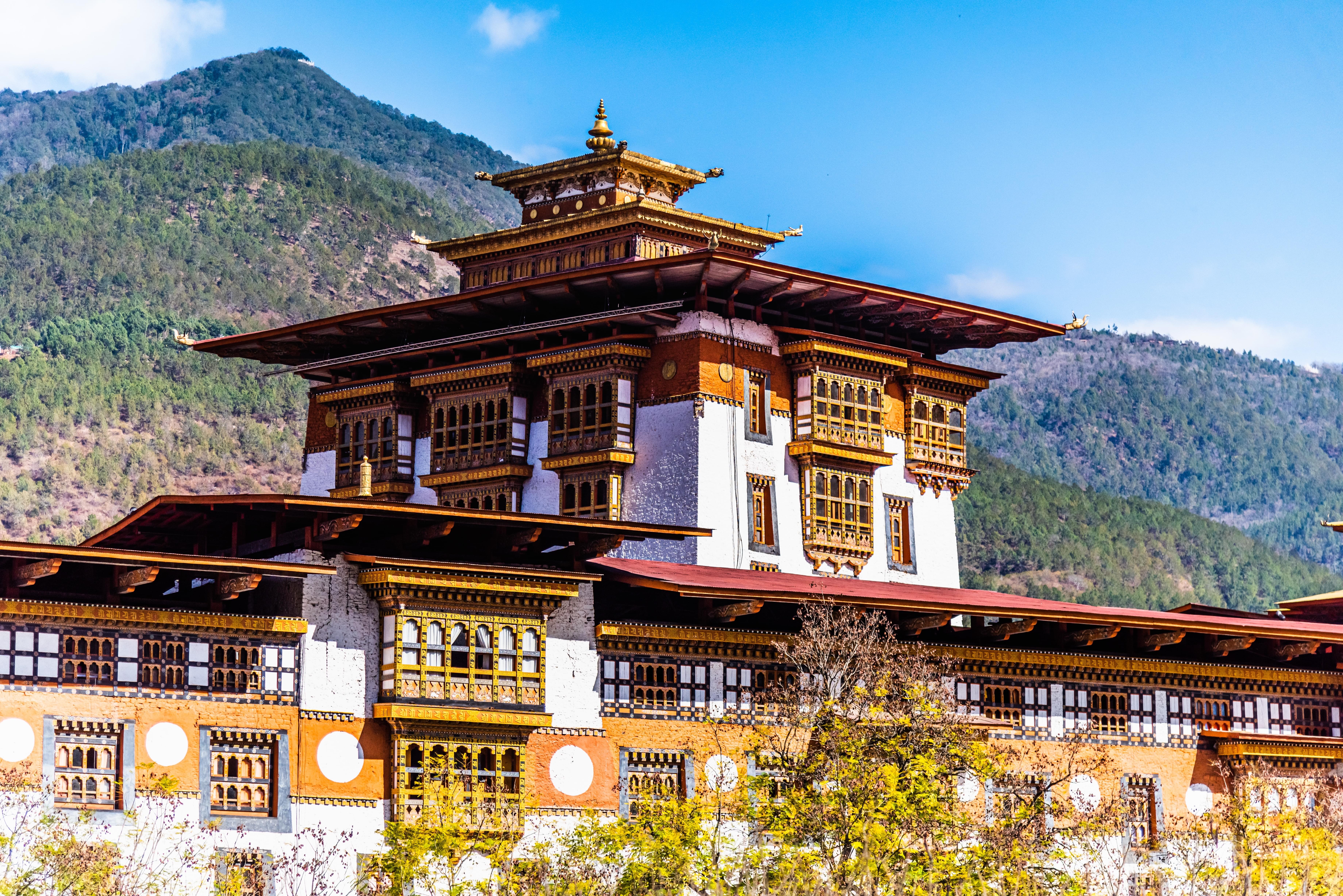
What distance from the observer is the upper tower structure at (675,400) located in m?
41.0

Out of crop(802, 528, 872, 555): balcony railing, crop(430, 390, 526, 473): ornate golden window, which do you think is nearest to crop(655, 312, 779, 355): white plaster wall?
crop(430, 390, 526, 473): ornate golden window

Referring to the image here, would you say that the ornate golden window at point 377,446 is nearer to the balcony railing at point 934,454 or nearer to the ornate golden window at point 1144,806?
the balcony railing at point 934,454

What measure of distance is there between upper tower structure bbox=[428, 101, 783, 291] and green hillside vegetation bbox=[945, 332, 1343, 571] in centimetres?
12470

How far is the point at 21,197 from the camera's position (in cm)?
13238

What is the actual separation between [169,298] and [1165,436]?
3746 inches

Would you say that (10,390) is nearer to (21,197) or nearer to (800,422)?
(21,197)

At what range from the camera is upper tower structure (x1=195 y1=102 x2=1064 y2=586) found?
134 ft

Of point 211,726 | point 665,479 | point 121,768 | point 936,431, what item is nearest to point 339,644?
point 211,726

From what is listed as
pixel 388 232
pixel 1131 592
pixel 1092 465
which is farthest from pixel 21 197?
pixel 1092 465

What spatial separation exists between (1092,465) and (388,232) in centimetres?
6760

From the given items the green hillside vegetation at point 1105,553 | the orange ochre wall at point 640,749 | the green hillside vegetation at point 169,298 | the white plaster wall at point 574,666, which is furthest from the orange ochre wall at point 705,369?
the green hillside vegetation at point 1105,553

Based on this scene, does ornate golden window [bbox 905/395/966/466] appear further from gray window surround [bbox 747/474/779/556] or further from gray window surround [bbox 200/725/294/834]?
gray window surround [bbox 200/725/294/834]

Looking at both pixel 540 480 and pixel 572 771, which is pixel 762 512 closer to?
pixel 540 480

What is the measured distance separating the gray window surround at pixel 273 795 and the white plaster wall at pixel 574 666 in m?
4.19
